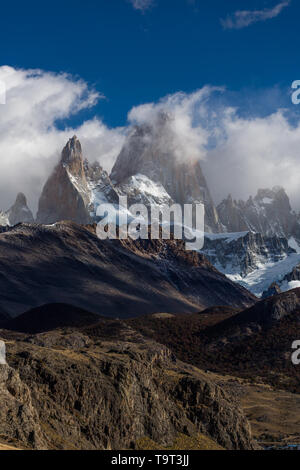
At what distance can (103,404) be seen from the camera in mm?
86062

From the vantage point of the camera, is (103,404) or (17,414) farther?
(103,404)

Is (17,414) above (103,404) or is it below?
below

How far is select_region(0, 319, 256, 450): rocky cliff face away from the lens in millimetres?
74500

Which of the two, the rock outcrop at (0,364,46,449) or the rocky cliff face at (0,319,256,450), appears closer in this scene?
the rock outcrop at (0,364,46,449)

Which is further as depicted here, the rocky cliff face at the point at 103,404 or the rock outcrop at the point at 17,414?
the rocky cliff face at the point at 103,404

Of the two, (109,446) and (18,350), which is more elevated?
(18,350)

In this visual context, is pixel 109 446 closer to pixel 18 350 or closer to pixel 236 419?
pixel 18 350

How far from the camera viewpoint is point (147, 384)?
95438 mm

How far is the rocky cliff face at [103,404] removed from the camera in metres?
74.5

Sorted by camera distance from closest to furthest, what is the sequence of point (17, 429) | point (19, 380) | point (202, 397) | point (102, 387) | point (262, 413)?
point (17, 429), point (19, 380), point (102, 387), point (202, 397), point (262, 413)
